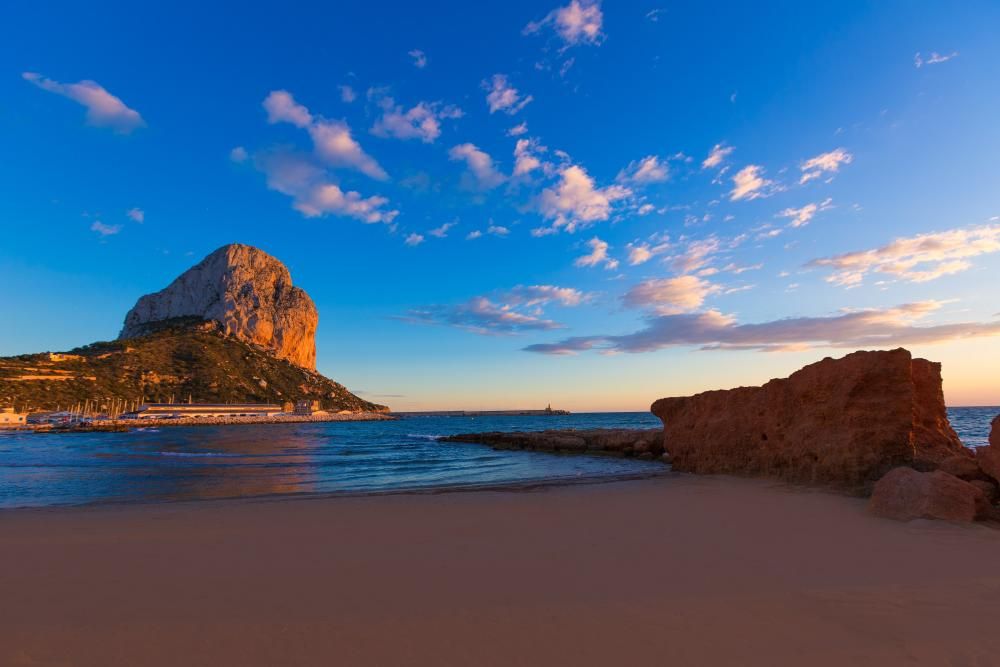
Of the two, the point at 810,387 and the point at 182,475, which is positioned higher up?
the point at 810,387

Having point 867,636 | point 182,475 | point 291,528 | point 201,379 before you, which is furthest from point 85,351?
point 867,636

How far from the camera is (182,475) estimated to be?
23.4m

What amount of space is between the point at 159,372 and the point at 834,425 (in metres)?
145

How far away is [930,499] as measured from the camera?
28.9 ft

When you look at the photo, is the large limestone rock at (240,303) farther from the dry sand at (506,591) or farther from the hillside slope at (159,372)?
the dry sand at (506,591)

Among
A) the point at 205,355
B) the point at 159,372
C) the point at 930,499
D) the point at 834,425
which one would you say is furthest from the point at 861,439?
the point at 205,355

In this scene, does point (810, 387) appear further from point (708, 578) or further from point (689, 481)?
point (708, 578)

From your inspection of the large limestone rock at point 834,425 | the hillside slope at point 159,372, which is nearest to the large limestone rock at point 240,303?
the hillside slope at point 159,372

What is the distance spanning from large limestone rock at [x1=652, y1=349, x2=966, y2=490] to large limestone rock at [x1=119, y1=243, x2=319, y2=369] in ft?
515

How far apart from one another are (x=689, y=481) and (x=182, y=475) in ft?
76.9

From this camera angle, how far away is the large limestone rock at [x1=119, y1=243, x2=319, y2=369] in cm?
15125

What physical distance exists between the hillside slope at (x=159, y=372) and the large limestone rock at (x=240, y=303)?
18.9 feet

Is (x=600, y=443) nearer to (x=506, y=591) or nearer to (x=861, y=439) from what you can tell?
(x=861, y=439)

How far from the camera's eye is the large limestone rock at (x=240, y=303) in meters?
151
